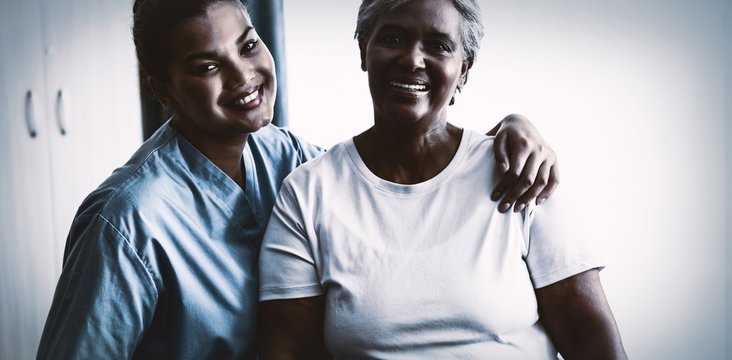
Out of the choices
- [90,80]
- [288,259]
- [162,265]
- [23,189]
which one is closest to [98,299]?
[162,265]

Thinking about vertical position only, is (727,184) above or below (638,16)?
below

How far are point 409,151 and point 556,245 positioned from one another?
314 mm

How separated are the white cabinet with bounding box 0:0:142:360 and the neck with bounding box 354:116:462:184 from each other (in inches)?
55.7

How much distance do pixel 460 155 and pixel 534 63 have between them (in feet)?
3.03

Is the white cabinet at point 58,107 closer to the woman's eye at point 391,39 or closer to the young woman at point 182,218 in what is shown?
the young woman at point 182,218

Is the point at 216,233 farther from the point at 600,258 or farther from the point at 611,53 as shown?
the point at 611,53

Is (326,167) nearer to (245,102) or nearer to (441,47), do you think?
(245,102)

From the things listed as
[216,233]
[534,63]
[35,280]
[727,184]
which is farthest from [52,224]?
[727,184]

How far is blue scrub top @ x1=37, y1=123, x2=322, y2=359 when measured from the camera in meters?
1.03

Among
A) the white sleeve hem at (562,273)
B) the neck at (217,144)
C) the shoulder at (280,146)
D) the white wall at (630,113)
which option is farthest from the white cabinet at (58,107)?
the white sleeve hem at (562,273)

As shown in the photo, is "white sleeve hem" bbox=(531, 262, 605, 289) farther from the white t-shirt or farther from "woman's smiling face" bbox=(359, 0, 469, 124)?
"woman's smiling face" bbox=(359, 0, 469, 124)

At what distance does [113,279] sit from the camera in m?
1.03

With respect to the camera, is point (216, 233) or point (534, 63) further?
point (534, 63)

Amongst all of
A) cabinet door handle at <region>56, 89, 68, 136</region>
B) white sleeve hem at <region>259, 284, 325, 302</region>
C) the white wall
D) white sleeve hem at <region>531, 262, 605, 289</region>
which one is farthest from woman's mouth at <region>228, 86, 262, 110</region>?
cabinet door handle at <region>56, 89, 68, 136</region>
